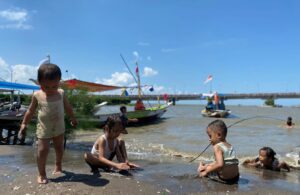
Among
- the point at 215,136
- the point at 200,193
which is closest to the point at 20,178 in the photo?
the point at 200,193

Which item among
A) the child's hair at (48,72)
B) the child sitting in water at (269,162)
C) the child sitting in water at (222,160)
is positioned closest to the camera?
the child's hair at (48,72)

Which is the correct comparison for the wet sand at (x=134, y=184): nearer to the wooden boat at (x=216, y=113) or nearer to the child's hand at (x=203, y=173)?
the child's hand at (x=203, y=173)

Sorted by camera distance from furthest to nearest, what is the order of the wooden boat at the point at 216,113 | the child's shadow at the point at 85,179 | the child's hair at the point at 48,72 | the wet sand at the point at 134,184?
the wooden boat at the point at 216,113, the child's shadow at the point at 85,179, the child's hair at the point at 48,72, the wet sand at the point at 134,184

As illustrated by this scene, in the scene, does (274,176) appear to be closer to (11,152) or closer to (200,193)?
(200,193)

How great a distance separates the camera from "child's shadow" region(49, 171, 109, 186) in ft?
15.7

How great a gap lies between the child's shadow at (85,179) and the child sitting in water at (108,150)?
1.26 feet

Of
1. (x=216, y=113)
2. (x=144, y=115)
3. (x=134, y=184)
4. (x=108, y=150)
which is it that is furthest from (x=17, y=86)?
(x=216, y=113)

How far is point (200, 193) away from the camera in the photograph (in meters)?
4.64

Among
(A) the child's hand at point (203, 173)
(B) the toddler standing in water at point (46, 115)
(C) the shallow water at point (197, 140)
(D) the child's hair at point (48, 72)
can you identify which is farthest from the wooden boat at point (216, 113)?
(D) the child's hair at point (48, 72)

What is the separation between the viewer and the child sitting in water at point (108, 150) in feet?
18.4

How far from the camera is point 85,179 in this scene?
196 inches

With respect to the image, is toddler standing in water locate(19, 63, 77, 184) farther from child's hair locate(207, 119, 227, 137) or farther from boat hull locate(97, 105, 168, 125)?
boat hull locate(97, 105, 168, 125)

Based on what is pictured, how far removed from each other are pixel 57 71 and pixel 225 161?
8.57 feet

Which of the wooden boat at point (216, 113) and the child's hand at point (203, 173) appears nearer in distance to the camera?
the child's hand at point (203, 173)
